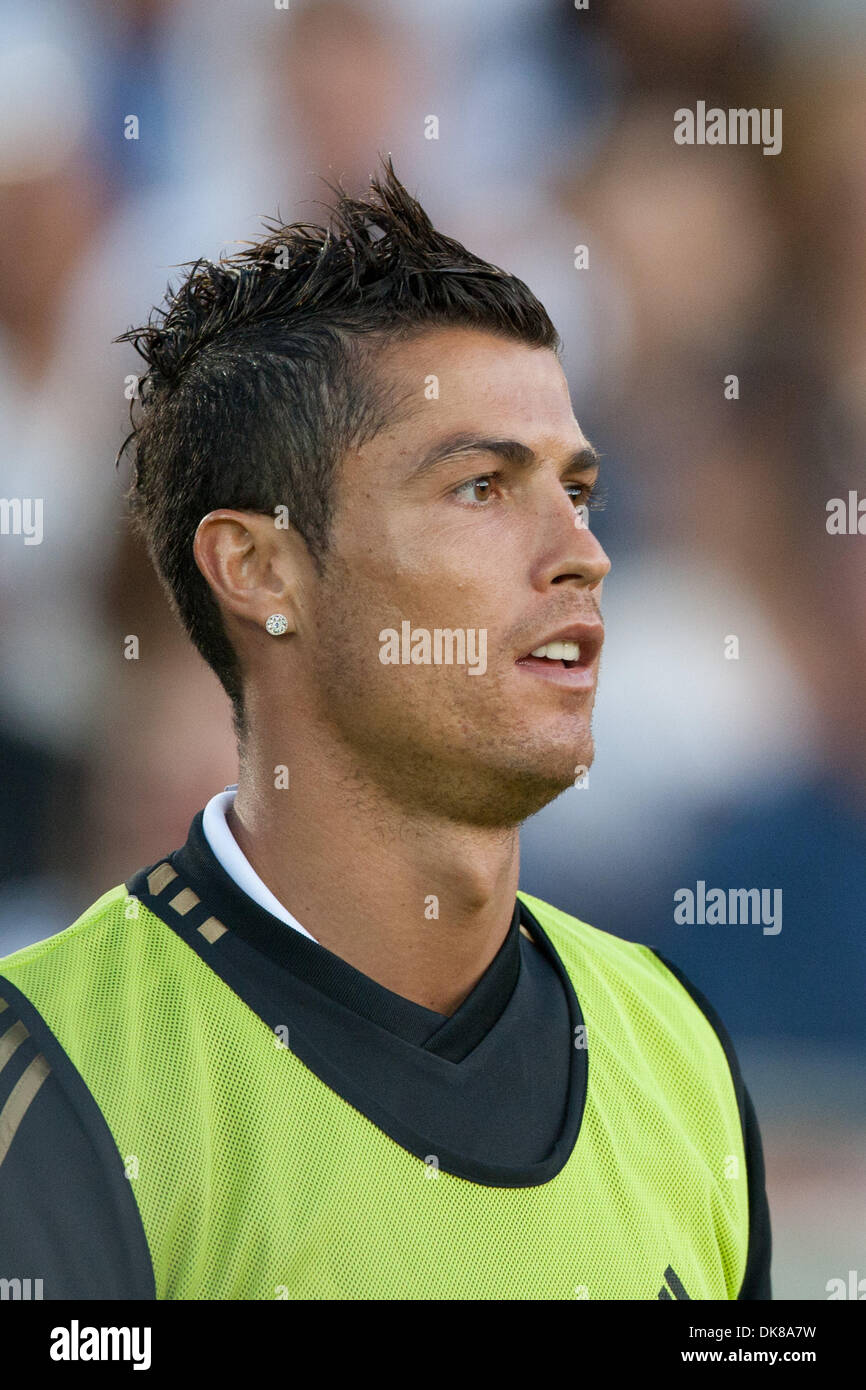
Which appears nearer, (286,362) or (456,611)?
(456,611)

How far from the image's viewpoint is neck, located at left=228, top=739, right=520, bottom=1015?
1.58 m

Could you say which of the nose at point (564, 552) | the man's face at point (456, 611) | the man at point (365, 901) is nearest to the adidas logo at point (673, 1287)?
the man at point (365, 901)

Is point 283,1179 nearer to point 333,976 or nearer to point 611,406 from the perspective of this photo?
point 333,976

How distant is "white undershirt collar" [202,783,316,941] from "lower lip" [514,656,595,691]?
40 centimetres

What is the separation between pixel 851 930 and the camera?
3111mm

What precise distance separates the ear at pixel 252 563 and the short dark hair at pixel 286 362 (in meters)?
0.02

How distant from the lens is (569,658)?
63.3 inches

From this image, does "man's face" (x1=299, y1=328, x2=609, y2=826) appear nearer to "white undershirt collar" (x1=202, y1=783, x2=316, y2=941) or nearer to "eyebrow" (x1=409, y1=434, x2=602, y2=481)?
"eyebrow" (x1=409, y1=434, x2=602, y2=481)

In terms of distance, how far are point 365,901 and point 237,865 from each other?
16 centimetres

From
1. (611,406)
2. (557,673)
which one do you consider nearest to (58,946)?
(557,673)

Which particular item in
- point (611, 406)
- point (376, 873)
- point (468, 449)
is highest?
point (611, 406)

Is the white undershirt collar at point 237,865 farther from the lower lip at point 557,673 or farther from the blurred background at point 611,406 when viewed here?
the blurred background at point 611,406

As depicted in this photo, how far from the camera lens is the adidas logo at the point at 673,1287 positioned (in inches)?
62.7

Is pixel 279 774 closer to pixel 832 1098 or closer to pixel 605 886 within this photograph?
pixel 605 886
